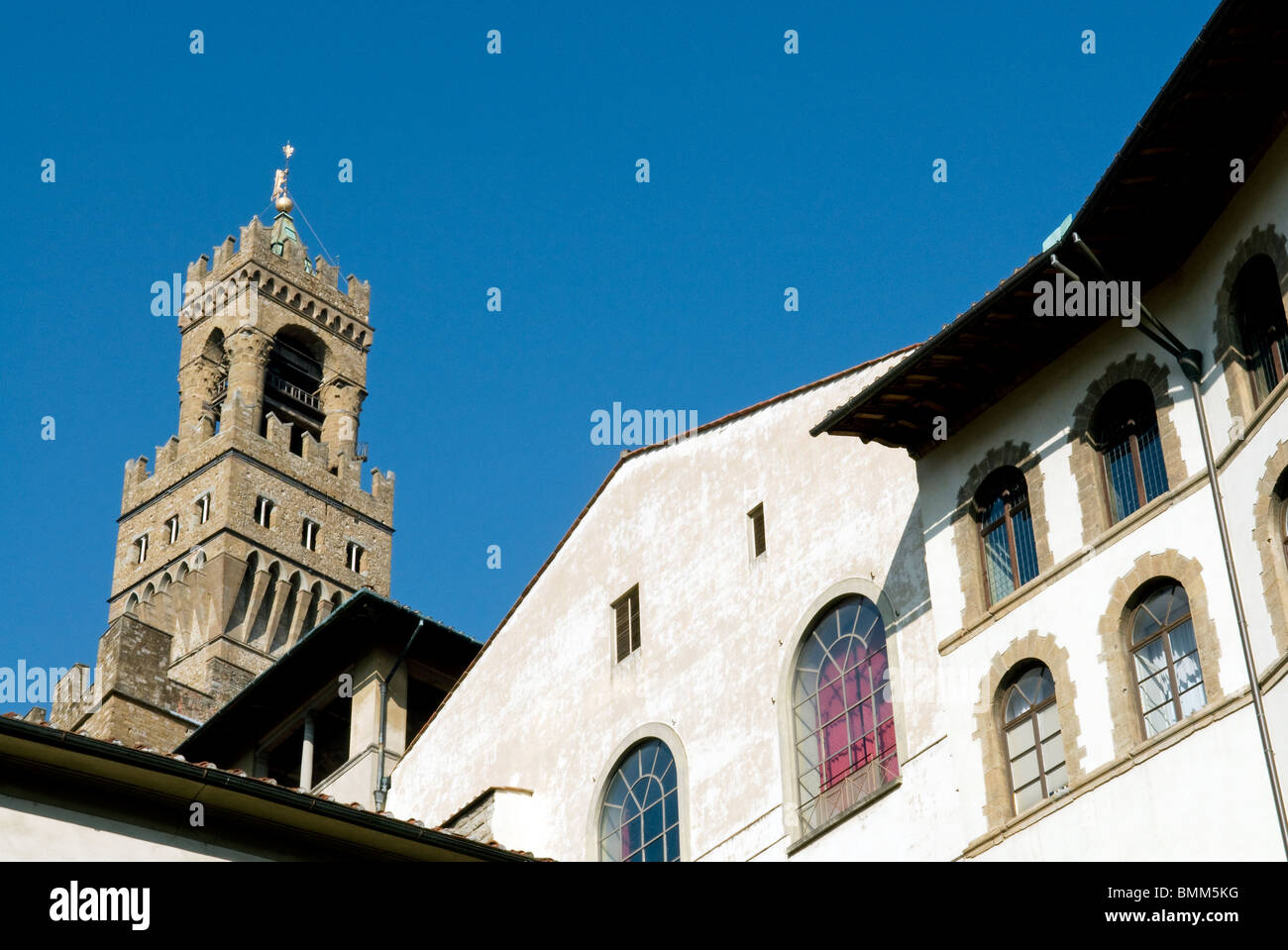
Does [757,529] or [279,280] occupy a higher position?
[279,280]

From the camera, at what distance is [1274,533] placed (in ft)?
54.2

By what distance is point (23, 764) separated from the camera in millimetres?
17453

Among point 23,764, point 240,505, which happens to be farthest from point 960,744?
point 240,505

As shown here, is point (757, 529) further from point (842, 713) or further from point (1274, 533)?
point (1274, 533)

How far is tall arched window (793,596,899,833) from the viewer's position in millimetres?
22328

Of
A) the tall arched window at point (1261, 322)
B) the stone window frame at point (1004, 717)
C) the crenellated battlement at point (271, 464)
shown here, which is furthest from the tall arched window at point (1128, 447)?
the crenellated battlement at point (271, 464)

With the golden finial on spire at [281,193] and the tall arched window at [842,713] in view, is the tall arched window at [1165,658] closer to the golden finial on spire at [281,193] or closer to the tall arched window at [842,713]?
the tall arched window at [842,713]

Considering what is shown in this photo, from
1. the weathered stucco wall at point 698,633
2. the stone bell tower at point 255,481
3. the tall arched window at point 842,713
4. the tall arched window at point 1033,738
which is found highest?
the stone bell tower at point 255,481

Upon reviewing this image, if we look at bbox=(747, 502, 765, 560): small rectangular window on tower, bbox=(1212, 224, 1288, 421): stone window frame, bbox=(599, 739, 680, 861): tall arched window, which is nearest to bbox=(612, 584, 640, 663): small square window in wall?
bbox=(599, 739, 680, 861): tall arched window

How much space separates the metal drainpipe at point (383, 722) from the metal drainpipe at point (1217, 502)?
1711cm

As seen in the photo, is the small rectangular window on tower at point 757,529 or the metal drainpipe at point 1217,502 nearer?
the metal drainpipe at point 1217,502

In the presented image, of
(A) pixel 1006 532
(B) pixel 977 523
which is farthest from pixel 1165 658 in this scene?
(B) pixel 977 523

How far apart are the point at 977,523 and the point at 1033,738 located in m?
2.84

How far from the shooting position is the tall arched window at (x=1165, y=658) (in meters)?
17.3
